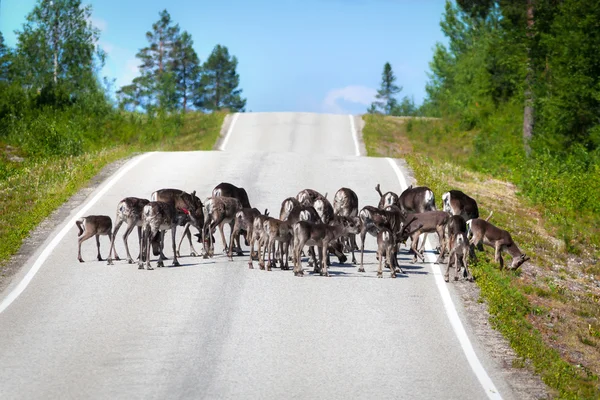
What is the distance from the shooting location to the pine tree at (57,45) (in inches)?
2793

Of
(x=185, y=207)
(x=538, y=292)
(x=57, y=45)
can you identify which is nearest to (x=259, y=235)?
(x=185, y=207)

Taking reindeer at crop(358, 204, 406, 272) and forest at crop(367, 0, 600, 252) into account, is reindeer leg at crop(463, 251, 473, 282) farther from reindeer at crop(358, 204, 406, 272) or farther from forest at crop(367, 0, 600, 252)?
forest at crop(367, 0, 600, 252)

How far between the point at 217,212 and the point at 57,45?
57851mm

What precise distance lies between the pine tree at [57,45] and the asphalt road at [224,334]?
5098cm

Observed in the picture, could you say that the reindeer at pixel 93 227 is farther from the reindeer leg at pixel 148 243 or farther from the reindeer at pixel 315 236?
the reindeer at pixel 315 236

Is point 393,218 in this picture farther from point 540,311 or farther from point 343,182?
point 343,182

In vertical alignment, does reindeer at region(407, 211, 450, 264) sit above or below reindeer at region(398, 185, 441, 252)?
below

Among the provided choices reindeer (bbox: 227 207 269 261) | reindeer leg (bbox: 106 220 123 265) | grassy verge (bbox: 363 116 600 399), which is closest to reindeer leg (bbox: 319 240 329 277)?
reindeer (bbox: 227 207 269 261)

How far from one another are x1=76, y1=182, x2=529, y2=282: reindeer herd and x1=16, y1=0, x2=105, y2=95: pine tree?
50.4m

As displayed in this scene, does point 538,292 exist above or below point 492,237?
below

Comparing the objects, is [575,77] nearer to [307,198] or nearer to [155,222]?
[307,198]

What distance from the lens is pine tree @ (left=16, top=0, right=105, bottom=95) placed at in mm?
70938

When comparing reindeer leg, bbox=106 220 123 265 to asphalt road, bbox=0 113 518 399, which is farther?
reindeer leg, bbox=106 220 123 265

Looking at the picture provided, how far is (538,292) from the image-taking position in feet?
66.9
